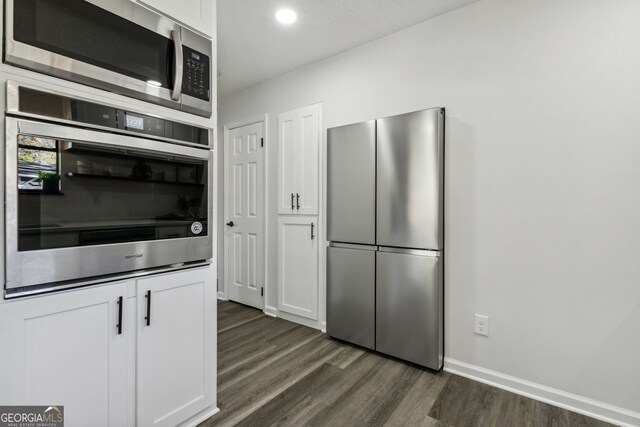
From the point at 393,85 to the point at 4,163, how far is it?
2.42 m

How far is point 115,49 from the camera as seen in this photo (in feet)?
4.22

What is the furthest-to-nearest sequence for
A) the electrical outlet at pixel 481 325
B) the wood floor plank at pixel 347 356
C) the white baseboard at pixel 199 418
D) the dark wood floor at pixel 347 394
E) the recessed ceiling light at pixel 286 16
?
the wood floor plank at pixel 347 356, the recessed ceiling light at pixel 286 16, the electrical outlet at pixel 481 325, the dark wood floor at pixel 347 394, the white baseboard at pixel 199 418

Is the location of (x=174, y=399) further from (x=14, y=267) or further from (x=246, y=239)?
(x=246, y=239)

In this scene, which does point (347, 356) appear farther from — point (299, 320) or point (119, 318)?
point (119, 318)

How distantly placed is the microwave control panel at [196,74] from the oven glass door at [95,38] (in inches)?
3.0

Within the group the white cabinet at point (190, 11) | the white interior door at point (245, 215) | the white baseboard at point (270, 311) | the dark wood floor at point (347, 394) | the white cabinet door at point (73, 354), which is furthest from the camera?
the white interior door at point (245, 215)

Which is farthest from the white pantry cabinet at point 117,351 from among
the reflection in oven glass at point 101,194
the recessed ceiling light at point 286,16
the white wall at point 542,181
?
the recessed ceiling light at point 286,16

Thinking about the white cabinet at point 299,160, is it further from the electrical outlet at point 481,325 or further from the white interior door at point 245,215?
the electrical outlet at point 481,325

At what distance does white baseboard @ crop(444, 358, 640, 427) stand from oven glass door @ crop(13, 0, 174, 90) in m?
2.57

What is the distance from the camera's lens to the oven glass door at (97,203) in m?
1.05

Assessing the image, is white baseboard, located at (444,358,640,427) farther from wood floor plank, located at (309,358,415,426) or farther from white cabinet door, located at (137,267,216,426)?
white cabinet door, located at (137,267,216,426)

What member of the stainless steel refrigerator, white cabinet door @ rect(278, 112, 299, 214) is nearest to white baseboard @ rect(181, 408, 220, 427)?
the stainless steel refrigerator

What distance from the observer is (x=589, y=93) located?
177cm

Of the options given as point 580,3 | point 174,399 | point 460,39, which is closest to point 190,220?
point 174,399
